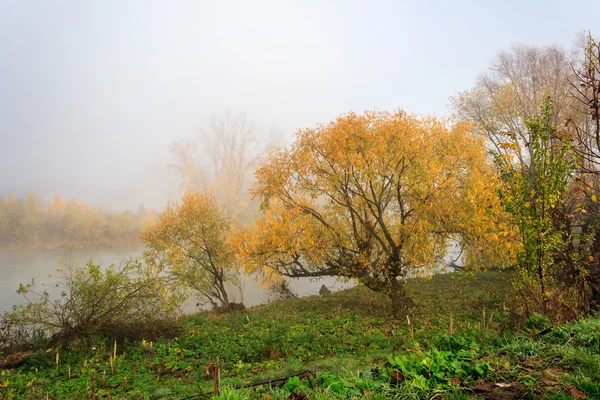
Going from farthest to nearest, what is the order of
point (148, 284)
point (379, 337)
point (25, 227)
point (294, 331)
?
point (25, 227) < point (148, 284) < point (294, 331) < point (379, 337)

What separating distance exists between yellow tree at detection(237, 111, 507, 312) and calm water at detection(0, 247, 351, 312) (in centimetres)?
935

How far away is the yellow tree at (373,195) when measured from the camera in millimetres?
13320

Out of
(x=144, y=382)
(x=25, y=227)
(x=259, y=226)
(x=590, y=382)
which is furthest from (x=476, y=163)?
(x=25, y=227)

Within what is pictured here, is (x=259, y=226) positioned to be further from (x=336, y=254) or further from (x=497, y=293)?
(x=497, y=293)

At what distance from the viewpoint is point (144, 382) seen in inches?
337

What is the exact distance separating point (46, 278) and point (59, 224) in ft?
91.0

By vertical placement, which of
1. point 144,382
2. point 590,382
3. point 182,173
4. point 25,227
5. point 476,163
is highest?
point 182,173

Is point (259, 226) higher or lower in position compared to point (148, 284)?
higher

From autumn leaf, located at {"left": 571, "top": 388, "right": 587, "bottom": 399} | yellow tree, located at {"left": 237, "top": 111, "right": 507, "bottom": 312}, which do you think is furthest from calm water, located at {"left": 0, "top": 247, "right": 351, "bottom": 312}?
autumn leaf, located at {"left": 571, "top": 388, "right": 587, "bottom": 399}

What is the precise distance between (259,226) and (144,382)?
25.0 feet

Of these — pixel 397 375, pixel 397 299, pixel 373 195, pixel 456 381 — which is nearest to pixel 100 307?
pixel 373 195

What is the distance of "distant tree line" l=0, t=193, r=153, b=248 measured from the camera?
50562mm

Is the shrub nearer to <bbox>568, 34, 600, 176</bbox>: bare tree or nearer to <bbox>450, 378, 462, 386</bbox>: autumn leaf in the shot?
<bbox>450, 378, 462, 386</bbox>: autumn leaf

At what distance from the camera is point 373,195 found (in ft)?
46.2
